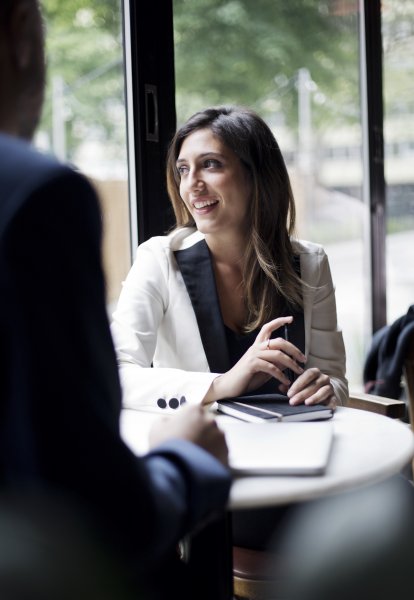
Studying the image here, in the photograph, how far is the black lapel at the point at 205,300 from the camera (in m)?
2.05

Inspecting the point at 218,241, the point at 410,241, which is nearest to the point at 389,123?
the point at 410,241

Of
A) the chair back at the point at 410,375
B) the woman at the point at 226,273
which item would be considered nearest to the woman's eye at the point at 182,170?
the woman at the point at 226,273

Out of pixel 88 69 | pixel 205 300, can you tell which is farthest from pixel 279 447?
pixel 88 69

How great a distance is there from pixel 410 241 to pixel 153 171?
78.2 inches

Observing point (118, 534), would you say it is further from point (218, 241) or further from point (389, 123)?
point (389, 123)

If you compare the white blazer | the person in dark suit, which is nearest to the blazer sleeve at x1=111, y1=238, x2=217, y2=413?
the white blazer

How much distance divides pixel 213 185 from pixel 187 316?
352 millimetres

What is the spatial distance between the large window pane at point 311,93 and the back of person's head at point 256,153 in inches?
53.2

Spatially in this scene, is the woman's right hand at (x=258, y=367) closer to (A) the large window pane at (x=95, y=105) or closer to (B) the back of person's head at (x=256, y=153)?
(B) the back of person's head at (x=256, y=153)

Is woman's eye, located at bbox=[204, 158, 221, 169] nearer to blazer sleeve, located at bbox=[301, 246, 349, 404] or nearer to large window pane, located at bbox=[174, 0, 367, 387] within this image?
blazer sleeve, located at bbox=[301, 246, 349, 404]

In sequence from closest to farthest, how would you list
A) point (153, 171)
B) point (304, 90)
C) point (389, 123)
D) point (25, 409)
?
1. point (25, 409)
2. point (153, 171)
3. point (389, 123)
4. point (304, 90)

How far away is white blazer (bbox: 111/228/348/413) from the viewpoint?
2027 mm

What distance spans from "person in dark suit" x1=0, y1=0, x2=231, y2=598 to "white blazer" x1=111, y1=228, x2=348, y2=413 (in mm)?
1142

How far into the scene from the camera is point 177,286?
210 cm
